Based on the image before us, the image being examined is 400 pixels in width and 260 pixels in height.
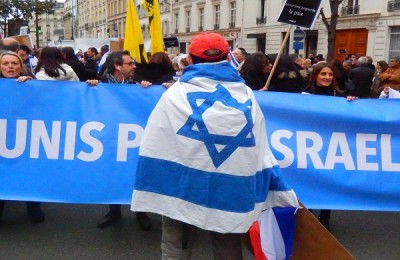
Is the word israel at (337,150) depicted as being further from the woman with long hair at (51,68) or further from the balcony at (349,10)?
the balcony at (349,10)

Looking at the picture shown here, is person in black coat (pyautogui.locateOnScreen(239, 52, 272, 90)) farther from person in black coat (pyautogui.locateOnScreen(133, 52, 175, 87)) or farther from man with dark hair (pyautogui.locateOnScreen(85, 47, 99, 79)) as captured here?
man with dark hair (pyautogui.locateOnScreen(85, 47, 99, 79))

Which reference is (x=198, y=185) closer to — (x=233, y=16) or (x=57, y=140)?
(x=57, y=140)

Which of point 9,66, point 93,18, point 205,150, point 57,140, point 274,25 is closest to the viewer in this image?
point 205,150

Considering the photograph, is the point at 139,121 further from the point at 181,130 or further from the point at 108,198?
the point at 181,130

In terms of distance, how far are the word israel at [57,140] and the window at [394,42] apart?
2660cm

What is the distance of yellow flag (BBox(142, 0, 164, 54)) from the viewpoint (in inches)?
274

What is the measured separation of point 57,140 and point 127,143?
1.94ft

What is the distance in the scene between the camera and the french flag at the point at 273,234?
3268 mm


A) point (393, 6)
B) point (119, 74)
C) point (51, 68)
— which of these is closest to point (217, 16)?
point (393, 6)

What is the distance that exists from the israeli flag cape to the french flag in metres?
0.46

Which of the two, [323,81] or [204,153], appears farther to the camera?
[323,81]

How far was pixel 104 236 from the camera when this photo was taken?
4.55 meters

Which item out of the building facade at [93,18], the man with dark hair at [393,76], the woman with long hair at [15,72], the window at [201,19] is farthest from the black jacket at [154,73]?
the building facade at [93,18]

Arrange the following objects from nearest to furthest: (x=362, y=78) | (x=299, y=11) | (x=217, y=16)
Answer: (x=299, y=11)
(x=362, y=78)
(x=217, y=16)
